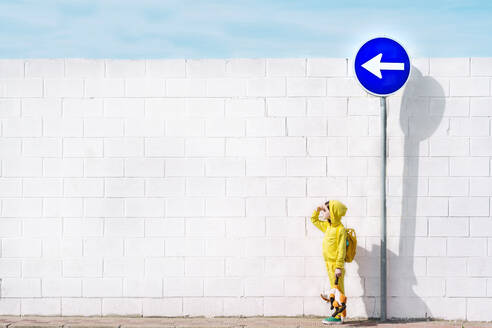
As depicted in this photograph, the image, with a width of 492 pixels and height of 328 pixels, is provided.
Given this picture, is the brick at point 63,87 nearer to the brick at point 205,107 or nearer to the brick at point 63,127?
the brick at point 63,127

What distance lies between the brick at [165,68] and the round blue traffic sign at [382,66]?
1.94m

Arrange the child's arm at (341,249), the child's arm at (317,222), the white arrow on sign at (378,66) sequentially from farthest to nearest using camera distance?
the child's arm at (317,222) → the white arrow on sign at (378,66) → the child's arm at (341,249)

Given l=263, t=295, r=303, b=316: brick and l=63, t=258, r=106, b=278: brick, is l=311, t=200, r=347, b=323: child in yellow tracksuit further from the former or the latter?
l=63, t=258, r=106, b=278: brick

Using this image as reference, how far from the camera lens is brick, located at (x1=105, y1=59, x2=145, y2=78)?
861 cm

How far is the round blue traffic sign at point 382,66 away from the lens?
8156mm

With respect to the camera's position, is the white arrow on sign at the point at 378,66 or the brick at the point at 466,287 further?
the brick at the point at 466,287

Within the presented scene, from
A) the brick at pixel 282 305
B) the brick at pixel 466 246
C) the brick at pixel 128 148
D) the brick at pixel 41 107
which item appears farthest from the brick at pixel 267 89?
the brick at pixel 466 246

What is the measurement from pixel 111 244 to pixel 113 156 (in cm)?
99

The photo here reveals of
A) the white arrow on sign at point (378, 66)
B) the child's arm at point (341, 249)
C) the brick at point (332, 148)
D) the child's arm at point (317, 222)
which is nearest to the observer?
the child's arm at point (341, 249)

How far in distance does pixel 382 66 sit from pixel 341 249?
6.54 feet

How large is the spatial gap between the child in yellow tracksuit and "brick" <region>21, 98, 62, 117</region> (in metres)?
3.13

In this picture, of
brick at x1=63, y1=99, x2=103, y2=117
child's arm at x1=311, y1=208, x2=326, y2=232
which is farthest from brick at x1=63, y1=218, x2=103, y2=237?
child's arm at x1=311, y1=208, x2=326, y2=232

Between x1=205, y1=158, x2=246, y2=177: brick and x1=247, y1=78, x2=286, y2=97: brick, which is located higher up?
x1=247, y1=78, x2=286, y2=97: brick

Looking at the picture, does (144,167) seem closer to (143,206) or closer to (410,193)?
(143,206)
